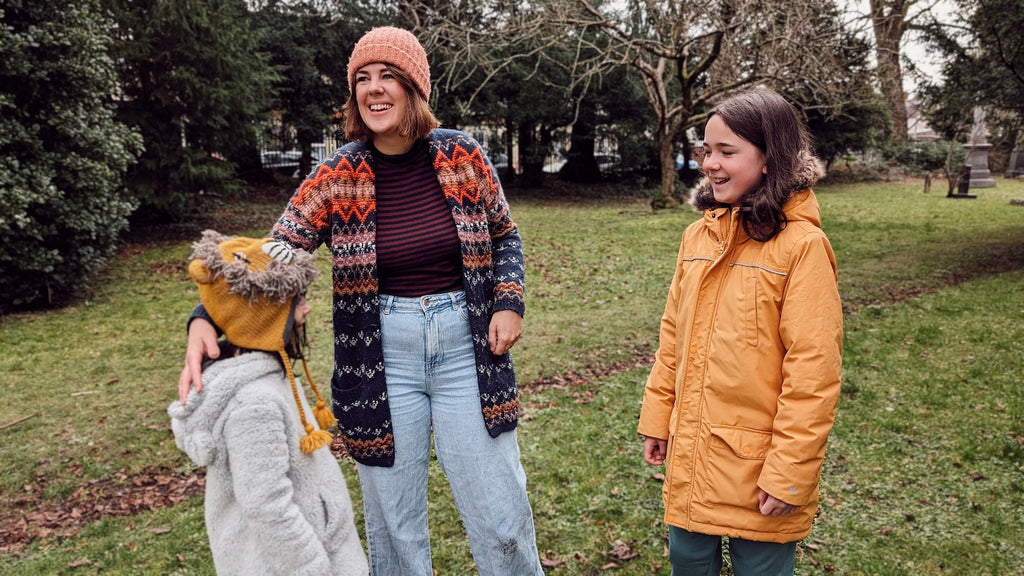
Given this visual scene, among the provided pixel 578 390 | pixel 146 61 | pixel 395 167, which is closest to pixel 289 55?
pixel 146 61

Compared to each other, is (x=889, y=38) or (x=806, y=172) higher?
(x=889, y=38)

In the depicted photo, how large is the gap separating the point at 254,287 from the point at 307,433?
0.47 metres

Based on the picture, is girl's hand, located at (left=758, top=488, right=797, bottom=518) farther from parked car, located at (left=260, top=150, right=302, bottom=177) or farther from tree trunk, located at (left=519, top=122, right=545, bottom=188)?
parked car, located at (left=260, top=150, right=302, bottom=177)

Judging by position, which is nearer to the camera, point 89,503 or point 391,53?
point 391,53

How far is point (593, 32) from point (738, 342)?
19241mm

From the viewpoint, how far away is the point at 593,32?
63.8 feet

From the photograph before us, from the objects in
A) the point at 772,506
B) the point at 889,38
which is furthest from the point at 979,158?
the point at 772,506

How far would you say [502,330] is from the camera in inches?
84.8

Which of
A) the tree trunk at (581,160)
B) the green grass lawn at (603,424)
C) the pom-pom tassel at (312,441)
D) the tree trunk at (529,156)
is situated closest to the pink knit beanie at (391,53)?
the pom-pom tassel at (312,441)

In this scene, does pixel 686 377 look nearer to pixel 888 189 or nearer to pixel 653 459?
pixel 653 459

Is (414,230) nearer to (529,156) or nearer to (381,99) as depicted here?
(381,99)

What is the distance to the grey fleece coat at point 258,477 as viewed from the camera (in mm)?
1801

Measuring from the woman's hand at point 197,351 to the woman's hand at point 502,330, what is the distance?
2.71 ft

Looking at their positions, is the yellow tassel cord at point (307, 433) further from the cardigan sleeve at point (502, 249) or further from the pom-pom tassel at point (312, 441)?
the cardigan sleeve at point (502, 249)
